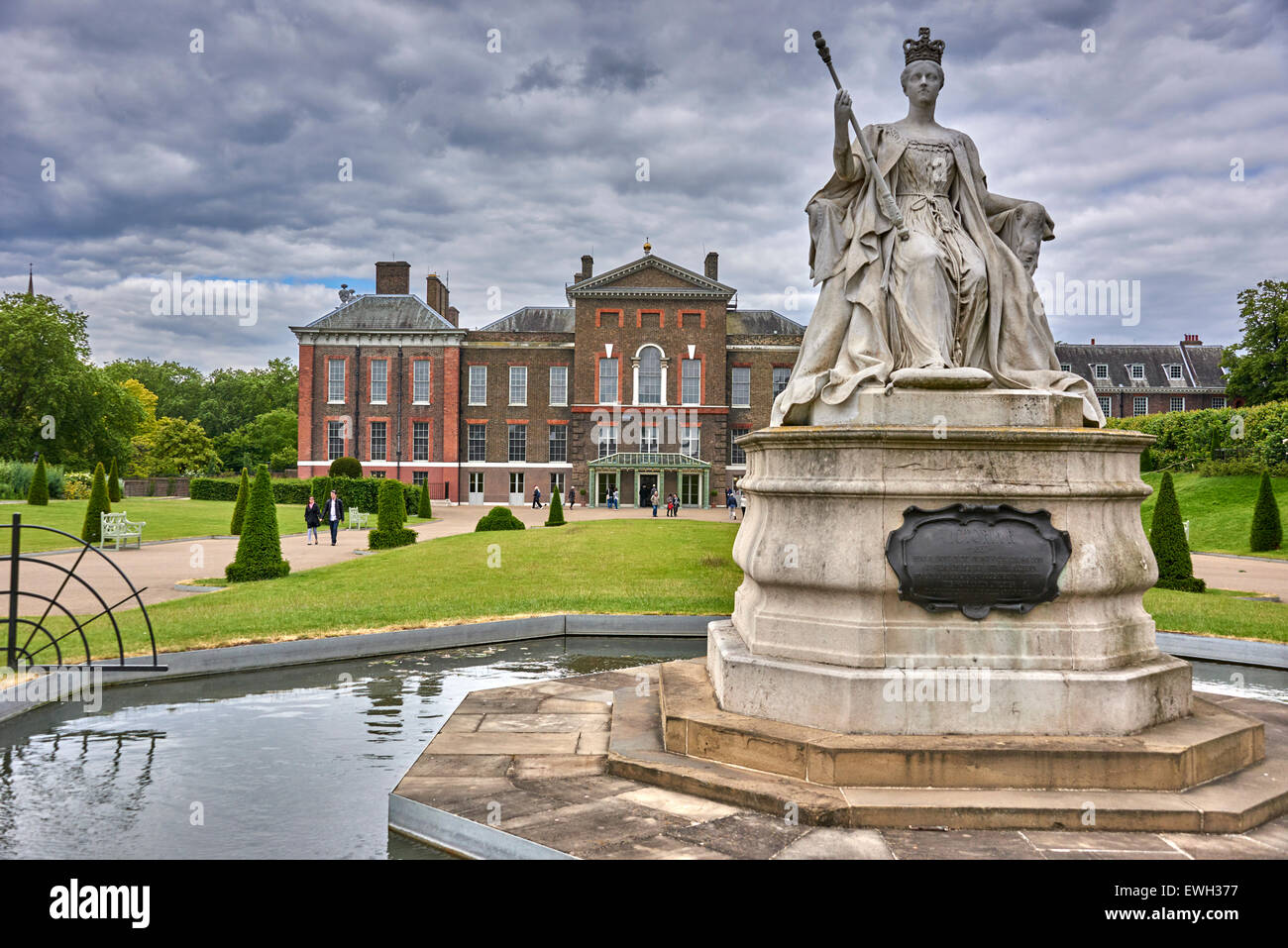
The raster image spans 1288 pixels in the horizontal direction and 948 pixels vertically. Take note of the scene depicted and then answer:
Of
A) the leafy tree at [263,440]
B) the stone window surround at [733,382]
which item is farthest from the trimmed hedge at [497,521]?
the leafy tree at [263,440]

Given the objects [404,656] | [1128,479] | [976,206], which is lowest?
[404,656]

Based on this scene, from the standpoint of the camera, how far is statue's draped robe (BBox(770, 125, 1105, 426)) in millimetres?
5258

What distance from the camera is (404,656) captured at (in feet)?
28.2

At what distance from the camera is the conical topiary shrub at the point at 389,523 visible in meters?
22.7

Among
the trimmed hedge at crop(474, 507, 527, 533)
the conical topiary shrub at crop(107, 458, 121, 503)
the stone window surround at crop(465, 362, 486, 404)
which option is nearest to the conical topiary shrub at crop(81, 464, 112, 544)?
the conical topiary shrub at crop(107, 458, 121, 503)

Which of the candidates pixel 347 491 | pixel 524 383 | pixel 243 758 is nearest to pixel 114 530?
pixel 347 491

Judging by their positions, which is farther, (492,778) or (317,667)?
(317,667)

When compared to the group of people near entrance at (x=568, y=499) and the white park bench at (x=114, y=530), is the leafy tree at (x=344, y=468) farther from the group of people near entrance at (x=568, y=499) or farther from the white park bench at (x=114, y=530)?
the white park bench at (x=114, y=530)

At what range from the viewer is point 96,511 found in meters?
23.1

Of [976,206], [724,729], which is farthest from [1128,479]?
[724,729]

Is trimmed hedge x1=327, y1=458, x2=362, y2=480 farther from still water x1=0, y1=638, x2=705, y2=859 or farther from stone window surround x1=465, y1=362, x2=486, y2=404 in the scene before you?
still water x1=0, y1=638, x2=705, y2=859

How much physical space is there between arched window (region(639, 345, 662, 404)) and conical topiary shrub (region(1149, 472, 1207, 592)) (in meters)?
38.4
